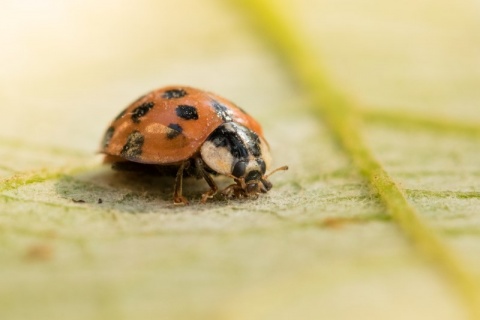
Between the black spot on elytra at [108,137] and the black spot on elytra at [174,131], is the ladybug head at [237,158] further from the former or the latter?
the black spot on elytra at [108,137]

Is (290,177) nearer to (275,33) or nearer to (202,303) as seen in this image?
(202,303)

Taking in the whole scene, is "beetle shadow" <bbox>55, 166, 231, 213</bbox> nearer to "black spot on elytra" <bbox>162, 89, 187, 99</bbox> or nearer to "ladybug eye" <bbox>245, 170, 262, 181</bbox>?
"ladybug eye" <bbox>245, 170, 262, 181</bbox>

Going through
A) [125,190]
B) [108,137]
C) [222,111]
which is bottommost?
[125,190]

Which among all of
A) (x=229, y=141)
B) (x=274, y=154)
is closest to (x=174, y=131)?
(x=229, y=141)

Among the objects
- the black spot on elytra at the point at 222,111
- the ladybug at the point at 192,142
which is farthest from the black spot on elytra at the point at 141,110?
the black spot on elytra at the point at 222,111

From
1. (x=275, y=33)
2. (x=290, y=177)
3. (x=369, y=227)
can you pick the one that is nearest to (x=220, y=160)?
(x=290, y=177)

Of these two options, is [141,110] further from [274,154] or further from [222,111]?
[274,154]
